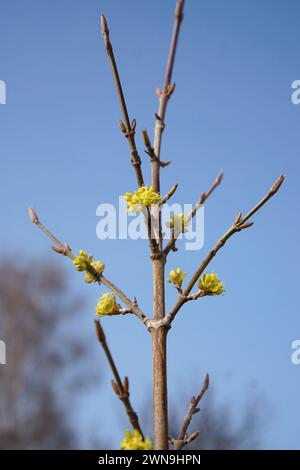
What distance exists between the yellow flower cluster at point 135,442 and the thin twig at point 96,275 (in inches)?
8.5

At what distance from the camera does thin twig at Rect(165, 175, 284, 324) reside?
3.04 ft

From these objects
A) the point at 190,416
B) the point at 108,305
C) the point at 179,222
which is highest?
the point at 179,222

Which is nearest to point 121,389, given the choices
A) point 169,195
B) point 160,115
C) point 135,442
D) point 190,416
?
point 135,442

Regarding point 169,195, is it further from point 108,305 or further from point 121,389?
point 121,389

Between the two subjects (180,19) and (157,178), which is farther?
(157,178)

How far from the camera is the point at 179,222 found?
3.51 feet

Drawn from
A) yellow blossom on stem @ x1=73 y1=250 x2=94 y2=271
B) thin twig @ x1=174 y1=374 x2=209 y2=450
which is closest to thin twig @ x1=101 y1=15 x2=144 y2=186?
yellow blossom on stem @ x1=73 y1=250 x2=94 y2=271

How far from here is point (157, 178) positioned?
102cm

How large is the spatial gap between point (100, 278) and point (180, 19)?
0.45 metres

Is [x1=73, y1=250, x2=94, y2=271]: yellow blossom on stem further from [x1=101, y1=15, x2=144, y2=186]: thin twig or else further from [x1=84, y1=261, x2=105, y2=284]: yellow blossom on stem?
[x1=101, y1=15, x2=144, y2=186]: thin twig

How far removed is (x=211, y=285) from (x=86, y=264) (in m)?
0.23

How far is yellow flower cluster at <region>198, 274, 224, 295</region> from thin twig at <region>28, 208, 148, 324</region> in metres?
0.13
